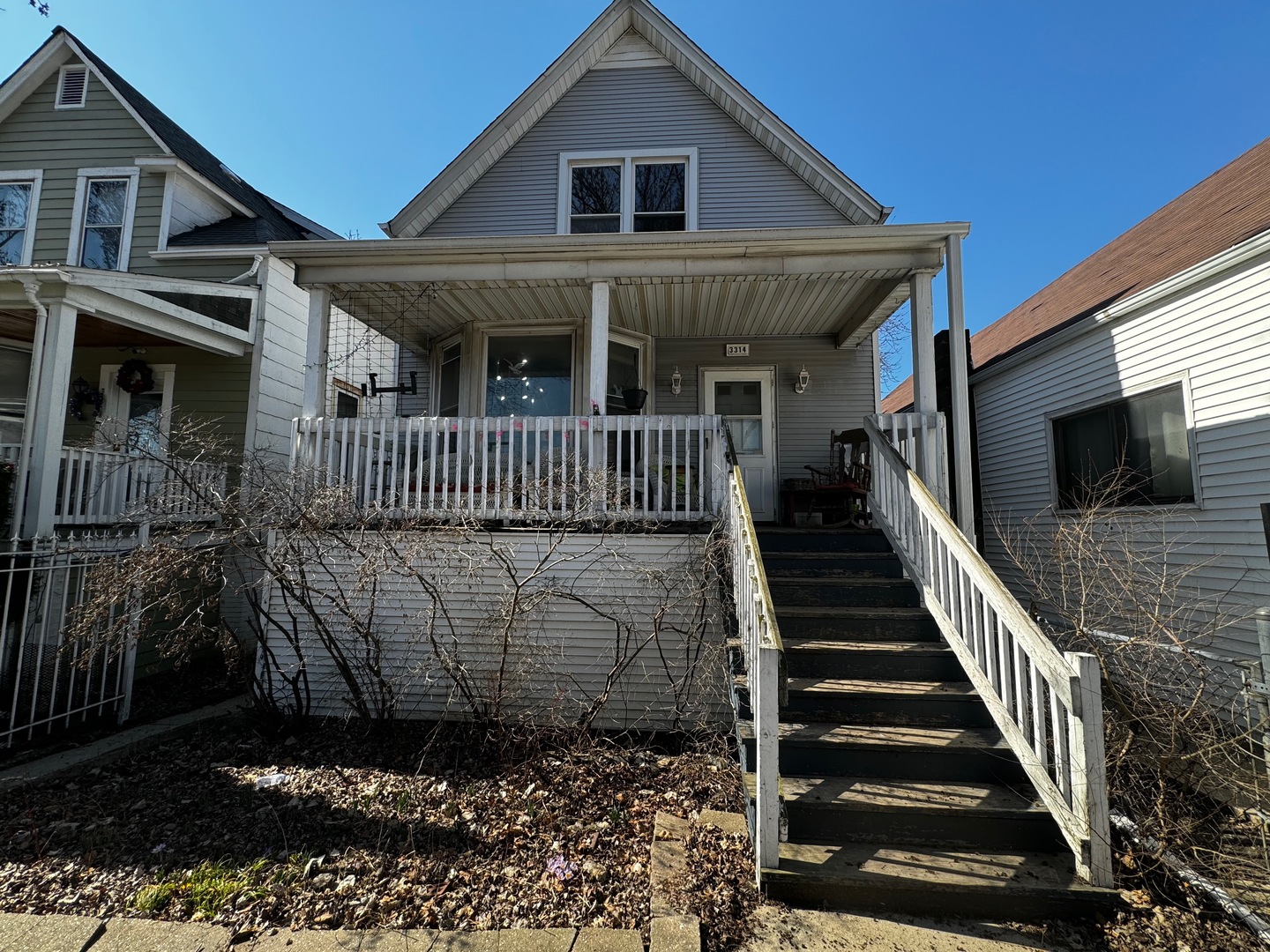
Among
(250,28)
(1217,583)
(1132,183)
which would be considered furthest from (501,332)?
(1132,183)

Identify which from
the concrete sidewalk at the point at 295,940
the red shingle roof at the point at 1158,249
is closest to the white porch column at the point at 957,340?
the red shingle roof at the point at 1158,249

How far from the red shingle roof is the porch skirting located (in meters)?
5.36

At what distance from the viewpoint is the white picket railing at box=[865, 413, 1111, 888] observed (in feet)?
9.02

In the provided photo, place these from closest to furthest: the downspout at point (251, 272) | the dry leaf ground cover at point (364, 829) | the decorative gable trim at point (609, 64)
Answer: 1. the dry leaf ground cover at point (364, 829)
2. the downspout at point (251, 272)
3. the decorative gable trim at point (609, 64)

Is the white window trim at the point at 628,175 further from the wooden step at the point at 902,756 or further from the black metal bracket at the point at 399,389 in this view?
the wooden step at the point at 902,756

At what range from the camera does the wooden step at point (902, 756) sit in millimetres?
3352

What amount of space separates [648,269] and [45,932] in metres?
5.99

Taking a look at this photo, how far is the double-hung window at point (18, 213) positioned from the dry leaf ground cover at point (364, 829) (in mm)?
8125

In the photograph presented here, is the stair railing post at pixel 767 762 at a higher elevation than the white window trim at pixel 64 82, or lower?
lower

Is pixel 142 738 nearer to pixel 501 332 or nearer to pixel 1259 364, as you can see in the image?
pixel 501 332

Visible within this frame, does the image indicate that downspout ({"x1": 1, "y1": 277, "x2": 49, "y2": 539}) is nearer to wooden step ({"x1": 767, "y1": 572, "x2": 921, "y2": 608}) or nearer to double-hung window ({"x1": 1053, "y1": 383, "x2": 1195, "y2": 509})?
wooden step ({"x1": 767, "y1": 572, "x2": 921, "y2": 608})

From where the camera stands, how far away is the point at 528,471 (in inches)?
239

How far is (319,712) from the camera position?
5.40 metres

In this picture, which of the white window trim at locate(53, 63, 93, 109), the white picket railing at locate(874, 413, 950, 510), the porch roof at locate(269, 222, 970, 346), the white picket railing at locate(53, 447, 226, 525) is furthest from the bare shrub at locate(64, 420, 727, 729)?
the white window trim at locate(53, 63, 93, 109)
